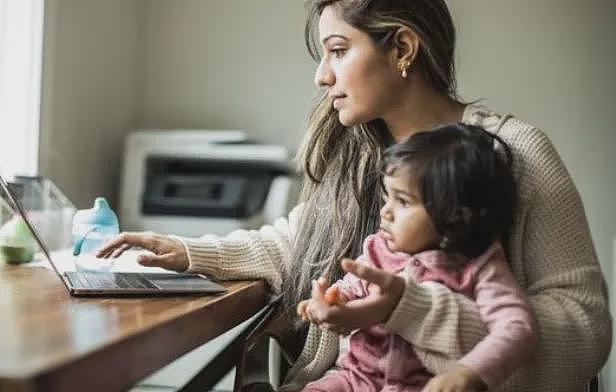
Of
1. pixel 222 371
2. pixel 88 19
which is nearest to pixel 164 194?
pixel 88 19

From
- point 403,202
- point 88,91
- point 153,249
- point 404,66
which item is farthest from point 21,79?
point 403,202

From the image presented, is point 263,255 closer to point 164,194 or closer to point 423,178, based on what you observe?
point 423,178

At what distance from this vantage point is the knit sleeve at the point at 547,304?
1.14m

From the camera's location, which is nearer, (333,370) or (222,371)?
(333,370)

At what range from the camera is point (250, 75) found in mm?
2852

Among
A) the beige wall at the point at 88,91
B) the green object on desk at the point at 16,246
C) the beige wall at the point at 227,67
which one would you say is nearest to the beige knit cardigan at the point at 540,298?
the green object on desk at the point at 16,246

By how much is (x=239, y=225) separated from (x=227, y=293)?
113 centimetres

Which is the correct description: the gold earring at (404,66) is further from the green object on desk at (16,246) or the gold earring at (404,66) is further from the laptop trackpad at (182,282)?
the green object on desk at (16,246)

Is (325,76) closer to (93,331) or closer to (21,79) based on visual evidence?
(93,331)

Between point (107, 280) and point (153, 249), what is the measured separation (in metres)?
0.19

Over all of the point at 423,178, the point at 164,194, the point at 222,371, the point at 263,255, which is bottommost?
the point at 222,371

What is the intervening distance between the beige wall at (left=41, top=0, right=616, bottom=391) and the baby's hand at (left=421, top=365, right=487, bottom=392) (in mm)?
1598

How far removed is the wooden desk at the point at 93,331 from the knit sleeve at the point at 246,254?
111 mm

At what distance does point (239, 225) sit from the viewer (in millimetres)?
2494
